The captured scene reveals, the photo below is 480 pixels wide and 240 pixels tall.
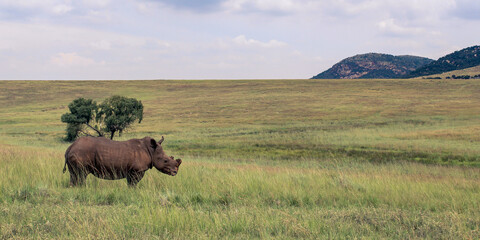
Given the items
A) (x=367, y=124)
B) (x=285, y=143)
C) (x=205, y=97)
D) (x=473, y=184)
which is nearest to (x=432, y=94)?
(x=367, y=124)

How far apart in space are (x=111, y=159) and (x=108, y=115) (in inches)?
1217

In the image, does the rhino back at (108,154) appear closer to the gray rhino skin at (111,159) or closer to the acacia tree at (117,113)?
the gray rhino skin at (111,159)

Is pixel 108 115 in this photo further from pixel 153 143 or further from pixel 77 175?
pixel 77 175

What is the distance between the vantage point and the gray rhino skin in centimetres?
712

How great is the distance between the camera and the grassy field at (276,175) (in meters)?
4.71

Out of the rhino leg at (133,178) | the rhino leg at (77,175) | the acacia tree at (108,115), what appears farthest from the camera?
the acacia tree at (108,115)

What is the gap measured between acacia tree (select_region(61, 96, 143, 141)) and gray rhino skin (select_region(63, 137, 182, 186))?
2916 cm

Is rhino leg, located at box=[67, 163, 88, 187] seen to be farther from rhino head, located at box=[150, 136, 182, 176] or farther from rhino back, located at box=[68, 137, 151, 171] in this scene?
rhino head, located at box=[150, 136, 182, 176]

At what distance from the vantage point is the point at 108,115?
36469 mm

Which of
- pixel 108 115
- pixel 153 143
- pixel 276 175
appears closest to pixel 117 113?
pixel 108 115

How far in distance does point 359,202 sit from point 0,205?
566 cm

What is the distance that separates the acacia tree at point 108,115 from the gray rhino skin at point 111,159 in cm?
2916

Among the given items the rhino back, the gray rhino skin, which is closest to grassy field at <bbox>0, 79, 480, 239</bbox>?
the gray rhino skin

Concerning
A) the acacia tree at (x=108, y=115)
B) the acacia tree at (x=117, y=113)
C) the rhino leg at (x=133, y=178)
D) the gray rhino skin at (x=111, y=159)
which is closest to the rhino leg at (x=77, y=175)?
the gray rhino skin at (x=111, y=159)
